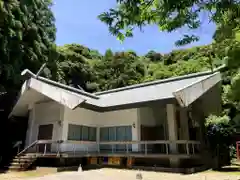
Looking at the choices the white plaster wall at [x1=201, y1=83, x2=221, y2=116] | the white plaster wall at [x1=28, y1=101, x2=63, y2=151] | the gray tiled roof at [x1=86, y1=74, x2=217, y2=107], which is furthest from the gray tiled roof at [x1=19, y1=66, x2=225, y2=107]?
the white plaster wall at [x1=28, y1=101, x2=63, y2=151]

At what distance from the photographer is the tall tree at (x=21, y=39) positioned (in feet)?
51.8

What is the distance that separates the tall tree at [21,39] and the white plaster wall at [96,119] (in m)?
5.52

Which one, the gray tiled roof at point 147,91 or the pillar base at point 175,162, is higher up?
the gray tiled roof at point 147,91

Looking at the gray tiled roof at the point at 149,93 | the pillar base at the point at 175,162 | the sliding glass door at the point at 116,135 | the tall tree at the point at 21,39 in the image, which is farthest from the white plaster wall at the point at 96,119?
the tall tree at the point at 21,39

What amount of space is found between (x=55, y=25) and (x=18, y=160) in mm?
15746

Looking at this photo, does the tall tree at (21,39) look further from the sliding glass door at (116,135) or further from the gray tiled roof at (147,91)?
the sliding glass door at (116,135)

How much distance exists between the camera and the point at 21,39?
17.5 m

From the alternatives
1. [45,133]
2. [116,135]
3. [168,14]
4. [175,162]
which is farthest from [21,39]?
[168,14]

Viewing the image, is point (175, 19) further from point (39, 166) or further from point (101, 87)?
point (101, 87)

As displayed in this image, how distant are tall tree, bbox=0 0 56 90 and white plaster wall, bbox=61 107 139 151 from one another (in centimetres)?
552

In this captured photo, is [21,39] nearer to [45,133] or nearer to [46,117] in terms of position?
[46,117]

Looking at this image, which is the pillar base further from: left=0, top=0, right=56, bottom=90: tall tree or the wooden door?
left=0, top=0, right=56, bottom=90: tall tree

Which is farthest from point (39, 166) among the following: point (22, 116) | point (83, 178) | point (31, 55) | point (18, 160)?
point (31, 55)

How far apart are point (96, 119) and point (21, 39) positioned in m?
7.96
